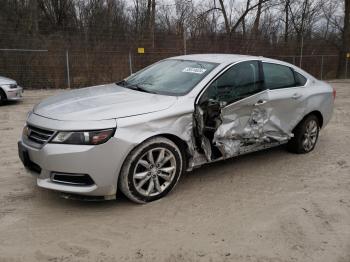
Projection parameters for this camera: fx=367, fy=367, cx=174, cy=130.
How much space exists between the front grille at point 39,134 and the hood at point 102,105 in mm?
163

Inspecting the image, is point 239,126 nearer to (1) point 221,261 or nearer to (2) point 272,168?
(2) point 272,168

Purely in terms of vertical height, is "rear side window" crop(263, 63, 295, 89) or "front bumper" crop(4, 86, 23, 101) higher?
"rear side window" crop(263, 63, 295, 89)

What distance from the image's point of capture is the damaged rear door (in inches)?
170

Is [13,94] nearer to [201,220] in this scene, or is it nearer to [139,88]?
[139,88]

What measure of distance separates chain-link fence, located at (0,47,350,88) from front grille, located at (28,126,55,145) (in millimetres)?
10418

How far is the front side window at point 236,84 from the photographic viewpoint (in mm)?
4430

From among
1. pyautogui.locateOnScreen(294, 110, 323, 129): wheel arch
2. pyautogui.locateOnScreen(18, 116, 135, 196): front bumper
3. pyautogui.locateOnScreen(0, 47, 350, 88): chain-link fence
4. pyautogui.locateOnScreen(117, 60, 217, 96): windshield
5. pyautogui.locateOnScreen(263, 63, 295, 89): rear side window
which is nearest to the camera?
pyautogui.locateOnScreen(18, 116, 135, 196): front bumper

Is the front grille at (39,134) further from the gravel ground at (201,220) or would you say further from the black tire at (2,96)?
the black tire at (2,96)

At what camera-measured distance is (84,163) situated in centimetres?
345

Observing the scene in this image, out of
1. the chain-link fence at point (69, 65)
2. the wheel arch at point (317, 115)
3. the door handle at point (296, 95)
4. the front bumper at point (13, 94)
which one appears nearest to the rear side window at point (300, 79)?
the door handle at point (296, 95)

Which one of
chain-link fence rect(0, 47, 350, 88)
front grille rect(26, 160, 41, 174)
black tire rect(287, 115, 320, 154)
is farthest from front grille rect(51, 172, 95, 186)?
chain-link fence rect(0, 47, 350, 88)

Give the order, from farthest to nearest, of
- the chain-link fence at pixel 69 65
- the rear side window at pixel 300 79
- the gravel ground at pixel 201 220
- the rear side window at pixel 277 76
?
the chain-link fence at pixel 69 65, the rear side window at pixel 300 79, the rear side window at pixel 277 76, the gravel ground at pixel 201 220

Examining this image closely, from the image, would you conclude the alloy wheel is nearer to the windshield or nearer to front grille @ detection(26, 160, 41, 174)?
the windshield

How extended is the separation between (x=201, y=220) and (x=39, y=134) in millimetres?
1842
